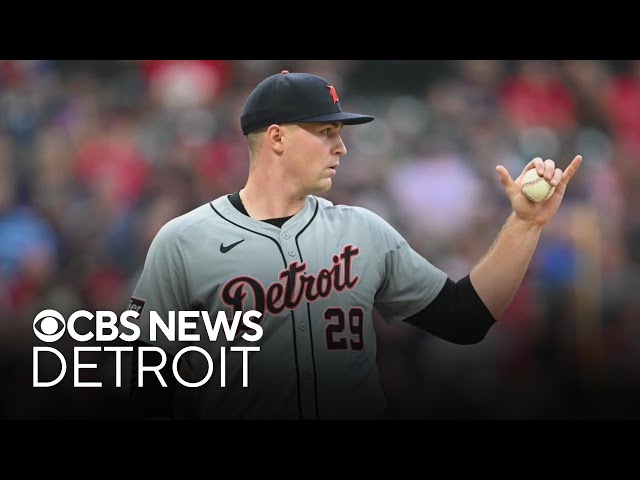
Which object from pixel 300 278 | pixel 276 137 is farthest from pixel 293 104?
pixel 300 278

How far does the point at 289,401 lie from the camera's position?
7.75ft

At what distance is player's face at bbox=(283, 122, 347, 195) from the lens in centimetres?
240

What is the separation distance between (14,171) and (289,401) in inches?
138

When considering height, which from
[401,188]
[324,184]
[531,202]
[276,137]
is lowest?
[531,202]

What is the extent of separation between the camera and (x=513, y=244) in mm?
2396

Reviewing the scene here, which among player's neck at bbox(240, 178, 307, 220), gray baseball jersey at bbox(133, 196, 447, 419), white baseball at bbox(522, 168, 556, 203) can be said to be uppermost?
player's neck at bbox(240, 178, 307, 220)

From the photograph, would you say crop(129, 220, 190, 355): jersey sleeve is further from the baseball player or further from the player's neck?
the player's neck

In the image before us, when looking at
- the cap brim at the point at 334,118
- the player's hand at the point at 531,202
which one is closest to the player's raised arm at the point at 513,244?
the player's hand at the point at 531,202

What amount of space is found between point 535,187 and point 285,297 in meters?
0.76

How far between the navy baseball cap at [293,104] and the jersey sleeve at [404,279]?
1.13ft

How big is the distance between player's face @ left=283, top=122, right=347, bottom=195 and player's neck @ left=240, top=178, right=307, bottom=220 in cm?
7

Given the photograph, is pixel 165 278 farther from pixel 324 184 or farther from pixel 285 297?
pixel 324 184

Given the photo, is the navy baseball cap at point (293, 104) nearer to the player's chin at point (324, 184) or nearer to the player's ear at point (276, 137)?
the player's ear at point (276, 137)

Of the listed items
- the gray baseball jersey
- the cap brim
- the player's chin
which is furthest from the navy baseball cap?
the gray baseball jersey
